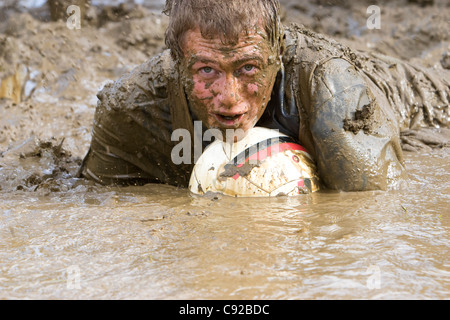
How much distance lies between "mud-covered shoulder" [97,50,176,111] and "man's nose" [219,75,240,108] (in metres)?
0.59

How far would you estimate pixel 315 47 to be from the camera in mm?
3330

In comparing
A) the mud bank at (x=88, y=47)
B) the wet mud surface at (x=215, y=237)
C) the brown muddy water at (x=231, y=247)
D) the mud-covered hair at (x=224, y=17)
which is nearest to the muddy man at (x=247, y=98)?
the mud-covered hair at (x=224, y=17)

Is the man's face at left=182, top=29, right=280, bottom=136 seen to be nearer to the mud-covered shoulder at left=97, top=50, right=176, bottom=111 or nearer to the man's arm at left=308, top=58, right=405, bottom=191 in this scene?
the man's arm at left=308, top=58, right=405, bottom=191

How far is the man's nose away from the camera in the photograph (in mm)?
2906

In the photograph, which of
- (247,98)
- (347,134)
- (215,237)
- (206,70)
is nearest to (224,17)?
(206,70)

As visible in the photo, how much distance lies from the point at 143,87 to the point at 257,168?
3.36 feet

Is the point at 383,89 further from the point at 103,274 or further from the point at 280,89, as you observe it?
the point at 103,274

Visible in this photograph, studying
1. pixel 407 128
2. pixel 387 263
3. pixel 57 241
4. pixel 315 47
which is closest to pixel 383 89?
pixel 407 128

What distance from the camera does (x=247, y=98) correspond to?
3.00 meters

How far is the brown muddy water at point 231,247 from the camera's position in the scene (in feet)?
6.14

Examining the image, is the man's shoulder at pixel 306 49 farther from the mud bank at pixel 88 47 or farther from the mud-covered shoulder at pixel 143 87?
the mud bank at pixel 88 47

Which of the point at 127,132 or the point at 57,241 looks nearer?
the point at 57,241

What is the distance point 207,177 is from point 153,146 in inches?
29.9

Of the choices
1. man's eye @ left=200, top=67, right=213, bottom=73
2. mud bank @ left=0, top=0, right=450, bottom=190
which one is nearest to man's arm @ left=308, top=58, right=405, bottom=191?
man's eye @ left=200, top=67, right=213, bottom=73
